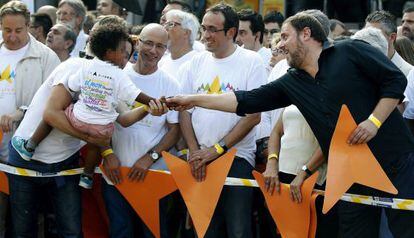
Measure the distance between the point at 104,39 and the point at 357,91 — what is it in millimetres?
2056

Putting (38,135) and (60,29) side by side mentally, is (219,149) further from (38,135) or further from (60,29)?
(60,29)

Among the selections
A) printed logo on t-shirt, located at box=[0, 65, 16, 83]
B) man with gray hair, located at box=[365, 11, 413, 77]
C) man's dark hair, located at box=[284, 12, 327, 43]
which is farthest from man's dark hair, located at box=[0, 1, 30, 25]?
man with gray hair, located at box=[365, 11, 413, 77]

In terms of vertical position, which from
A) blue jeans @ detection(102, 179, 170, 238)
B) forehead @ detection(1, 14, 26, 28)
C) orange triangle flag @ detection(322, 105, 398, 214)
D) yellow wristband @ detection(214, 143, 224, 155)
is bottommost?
blue jeans @ detection(102, 179, 170, 238)

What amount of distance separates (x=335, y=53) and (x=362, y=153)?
709 mm

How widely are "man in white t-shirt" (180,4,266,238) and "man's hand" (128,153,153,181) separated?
387 millimetres

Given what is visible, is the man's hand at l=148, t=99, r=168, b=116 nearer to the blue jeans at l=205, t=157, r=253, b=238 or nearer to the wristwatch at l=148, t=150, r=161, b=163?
the wristwatch at l=148, t=150, r=161, b=163

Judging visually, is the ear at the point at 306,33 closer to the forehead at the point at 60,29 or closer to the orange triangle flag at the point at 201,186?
the orange triangle flag at the point at 201,186

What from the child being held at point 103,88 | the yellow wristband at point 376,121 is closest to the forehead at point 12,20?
the child being held at point 103,88

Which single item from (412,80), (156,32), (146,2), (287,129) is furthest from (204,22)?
(146,2)

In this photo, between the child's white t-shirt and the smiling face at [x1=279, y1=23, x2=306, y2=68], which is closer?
the smiling face at [x1=279, y1=23, x2=306, y2=68]

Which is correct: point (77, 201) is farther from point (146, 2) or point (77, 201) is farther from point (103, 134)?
point (146, 2)

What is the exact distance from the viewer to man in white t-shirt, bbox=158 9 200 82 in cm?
783

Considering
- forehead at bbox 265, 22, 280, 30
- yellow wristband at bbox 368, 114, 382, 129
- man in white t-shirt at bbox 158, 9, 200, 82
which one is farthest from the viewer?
forehead at bbox 265, 22, 280, 30

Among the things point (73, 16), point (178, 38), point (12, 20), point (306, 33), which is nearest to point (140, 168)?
point (178, 38)
